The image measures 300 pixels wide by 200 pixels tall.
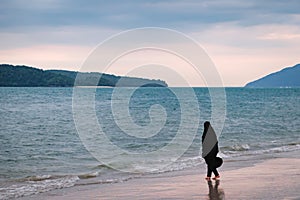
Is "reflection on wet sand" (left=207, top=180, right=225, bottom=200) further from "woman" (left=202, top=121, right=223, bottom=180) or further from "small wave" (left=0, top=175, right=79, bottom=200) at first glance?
"small wave" (left=0, top=175, right=79, bottom=200)

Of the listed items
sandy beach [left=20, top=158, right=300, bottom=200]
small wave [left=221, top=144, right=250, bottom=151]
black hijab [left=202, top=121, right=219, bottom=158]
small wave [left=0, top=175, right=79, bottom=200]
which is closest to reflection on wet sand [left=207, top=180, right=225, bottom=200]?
sandy beach [left=20, top=158, right=300, bottom=200]

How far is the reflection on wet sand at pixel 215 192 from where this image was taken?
1297cm

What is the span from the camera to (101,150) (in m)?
28.6

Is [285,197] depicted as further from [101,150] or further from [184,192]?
[101,150]

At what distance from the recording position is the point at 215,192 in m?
13.7

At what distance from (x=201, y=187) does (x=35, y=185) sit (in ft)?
18.2

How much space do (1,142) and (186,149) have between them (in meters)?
11.9

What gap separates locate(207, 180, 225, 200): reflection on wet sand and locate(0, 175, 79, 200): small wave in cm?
460

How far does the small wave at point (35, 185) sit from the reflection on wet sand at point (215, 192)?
4.60 meters

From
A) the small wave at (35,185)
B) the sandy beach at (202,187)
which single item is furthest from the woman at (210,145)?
the small wave at (35,185)

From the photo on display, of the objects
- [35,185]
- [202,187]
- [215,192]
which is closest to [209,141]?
[202,187]

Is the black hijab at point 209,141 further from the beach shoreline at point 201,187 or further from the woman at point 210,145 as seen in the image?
the beach shoreline at point 201,187

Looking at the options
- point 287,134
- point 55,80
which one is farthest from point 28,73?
point 287,134

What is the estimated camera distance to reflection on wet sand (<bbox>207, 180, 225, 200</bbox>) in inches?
510
